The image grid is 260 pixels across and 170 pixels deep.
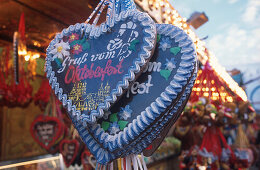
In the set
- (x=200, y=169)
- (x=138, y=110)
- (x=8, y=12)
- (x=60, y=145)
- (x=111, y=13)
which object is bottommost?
(x=200, y=169)

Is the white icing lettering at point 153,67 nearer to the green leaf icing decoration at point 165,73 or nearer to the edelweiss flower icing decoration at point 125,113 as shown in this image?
the green leaf icing decoration at point 165,73

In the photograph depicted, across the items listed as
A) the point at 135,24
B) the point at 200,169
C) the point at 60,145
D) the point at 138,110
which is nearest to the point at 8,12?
the point at 60,145

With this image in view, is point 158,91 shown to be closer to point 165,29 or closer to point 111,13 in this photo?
point 165,29

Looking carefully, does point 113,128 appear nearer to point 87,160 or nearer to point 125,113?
point 125,113

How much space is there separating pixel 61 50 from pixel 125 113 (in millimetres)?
396

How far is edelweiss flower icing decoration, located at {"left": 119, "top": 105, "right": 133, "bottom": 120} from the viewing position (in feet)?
2.33

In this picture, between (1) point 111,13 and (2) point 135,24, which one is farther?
(1) point 111,13

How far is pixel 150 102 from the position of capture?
687mm

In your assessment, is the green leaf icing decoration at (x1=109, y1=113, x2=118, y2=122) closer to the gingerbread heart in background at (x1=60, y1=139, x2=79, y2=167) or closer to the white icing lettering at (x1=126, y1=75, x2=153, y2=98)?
the white icing lettering at (x1=126, y1=75, x2=153, y2=98)

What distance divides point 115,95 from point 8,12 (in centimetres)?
188

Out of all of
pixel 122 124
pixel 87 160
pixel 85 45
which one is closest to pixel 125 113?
pixel 122 124

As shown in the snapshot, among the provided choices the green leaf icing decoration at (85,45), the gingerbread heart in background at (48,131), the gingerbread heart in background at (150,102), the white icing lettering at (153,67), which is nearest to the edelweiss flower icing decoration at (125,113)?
the gingerbread heart in background at (150,102)

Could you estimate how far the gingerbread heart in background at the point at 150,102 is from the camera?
669 mm

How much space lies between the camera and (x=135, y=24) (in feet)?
2.47
